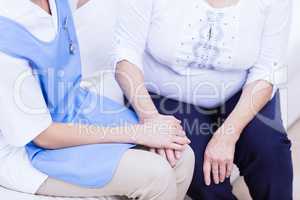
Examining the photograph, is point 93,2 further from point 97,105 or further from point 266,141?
point 266,141

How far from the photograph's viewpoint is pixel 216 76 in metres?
1.35

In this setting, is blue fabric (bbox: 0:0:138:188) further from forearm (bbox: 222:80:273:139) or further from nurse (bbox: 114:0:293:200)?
forearm (bbox: 222:80:273:139)

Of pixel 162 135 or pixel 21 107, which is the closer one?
pixel 21 107

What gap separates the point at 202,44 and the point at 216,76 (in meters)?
0.11

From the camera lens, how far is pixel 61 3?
46.3 inches

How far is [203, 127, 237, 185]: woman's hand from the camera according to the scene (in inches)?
49.4

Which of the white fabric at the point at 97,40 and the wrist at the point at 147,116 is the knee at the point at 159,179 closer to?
the wrist at the point at 147,116

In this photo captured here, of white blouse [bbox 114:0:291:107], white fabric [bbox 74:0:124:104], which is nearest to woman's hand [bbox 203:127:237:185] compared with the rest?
white blouse [bbox 114:0:291:107]

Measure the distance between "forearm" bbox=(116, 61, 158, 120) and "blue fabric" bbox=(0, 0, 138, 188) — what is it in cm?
6

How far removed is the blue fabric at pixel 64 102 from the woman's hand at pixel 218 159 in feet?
0.75

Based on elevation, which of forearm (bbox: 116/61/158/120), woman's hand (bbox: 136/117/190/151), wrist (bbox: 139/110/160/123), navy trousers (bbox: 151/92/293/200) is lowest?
navy trousers (bbox: 151/92/293/200)

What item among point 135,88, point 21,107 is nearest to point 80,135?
point 21,107

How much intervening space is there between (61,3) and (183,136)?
45 centimetres

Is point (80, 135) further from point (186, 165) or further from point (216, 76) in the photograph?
point (216, 76)
